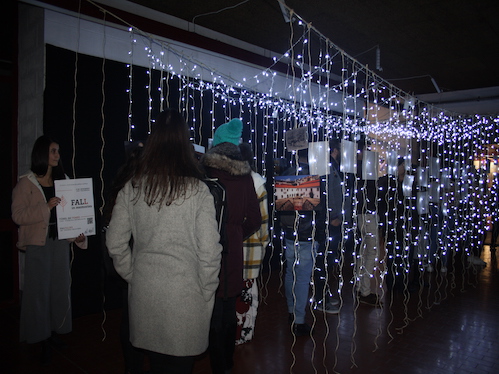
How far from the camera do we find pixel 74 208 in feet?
8.86

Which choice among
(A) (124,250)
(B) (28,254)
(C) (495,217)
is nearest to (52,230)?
(B) (28,254)

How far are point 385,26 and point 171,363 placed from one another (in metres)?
5.11

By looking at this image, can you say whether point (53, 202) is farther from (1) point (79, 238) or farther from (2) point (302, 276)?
(2) point (302, 276)

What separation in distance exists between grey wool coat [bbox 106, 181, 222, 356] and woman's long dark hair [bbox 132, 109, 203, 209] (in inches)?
1.7

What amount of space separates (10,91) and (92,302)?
269 cm

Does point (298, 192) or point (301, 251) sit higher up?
point (298, 192)

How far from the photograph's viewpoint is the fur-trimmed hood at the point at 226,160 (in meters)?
2.21

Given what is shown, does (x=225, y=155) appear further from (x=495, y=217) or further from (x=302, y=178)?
(x=495, y=217)

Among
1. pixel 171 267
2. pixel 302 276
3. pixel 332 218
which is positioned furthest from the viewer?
pixel 332 218

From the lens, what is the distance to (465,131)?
5727 millimetres

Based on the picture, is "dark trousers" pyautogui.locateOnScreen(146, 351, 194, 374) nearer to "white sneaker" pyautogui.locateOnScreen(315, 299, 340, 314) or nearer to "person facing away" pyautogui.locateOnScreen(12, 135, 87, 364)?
"person facing away" pyautogui.locateOnScreen(12, 135, 87, 364)

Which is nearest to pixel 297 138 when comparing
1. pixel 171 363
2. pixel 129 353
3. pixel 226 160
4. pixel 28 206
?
pixel 226 160

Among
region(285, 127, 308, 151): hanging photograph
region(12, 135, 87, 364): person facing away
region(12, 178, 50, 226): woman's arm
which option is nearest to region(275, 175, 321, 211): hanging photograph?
region(285, 127, 308, 151): hanging photograph

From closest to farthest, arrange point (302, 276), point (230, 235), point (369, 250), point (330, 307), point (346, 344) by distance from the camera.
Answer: point (230, 235), point (346, 344), point (302, 276), point (330, 307), point (369, 250)
